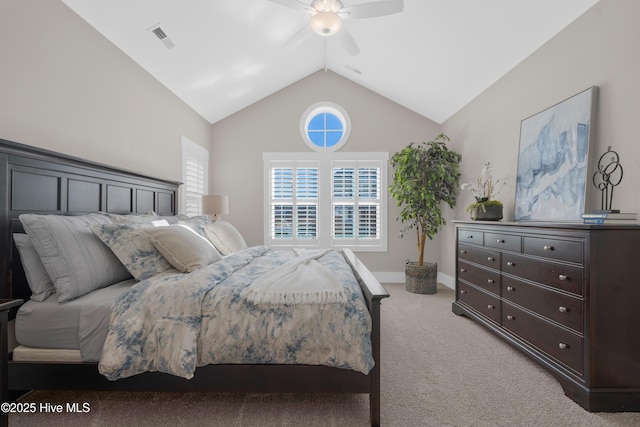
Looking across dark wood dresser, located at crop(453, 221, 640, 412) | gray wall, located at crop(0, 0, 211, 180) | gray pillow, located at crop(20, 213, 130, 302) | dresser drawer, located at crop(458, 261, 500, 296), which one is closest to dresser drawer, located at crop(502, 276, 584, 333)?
dark wood dresser, located at crop(453, 221, 640, 412)

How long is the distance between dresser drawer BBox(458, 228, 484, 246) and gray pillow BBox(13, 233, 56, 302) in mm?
3350

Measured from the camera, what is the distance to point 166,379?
1.61 metres

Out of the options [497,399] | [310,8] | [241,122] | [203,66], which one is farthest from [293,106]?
[497,399]

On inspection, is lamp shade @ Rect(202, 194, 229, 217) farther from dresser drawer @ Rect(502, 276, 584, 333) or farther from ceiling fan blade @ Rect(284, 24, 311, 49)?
dresser drawer @ Rect(502, 276, 584, 333)

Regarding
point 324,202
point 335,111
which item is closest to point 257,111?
point 335,111

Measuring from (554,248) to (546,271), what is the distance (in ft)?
0.62

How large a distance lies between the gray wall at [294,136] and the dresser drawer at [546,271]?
2547mm

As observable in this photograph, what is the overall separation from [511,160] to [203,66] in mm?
3676

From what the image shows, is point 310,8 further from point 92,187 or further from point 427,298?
point 427,298

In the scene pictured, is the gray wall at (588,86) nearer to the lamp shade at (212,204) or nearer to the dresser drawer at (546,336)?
the dresser drawer at (546,336)

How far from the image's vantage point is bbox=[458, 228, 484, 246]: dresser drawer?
2955 mm

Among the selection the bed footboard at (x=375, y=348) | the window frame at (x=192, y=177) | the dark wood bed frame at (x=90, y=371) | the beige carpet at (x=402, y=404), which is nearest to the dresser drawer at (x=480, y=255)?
the beige carpet at (x=402, y=404)

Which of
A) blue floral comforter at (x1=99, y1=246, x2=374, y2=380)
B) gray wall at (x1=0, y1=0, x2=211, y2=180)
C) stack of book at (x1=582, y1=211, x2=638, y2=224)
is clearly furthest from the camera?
gray wall at (x1=0, y1=0, x2=211, y2=180)

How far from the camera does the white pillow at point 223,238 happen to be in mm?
2936
